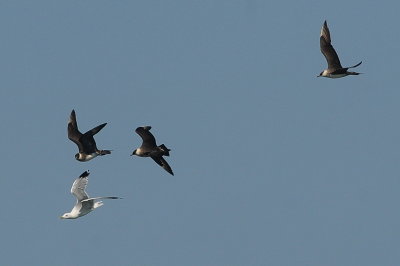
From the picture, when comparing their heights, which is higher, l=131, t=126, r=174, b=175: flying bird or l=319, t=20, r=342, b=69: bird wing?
l=319, t=20, r=342, b=69: bird wing

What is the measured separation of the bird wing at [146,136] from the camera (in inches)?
2386

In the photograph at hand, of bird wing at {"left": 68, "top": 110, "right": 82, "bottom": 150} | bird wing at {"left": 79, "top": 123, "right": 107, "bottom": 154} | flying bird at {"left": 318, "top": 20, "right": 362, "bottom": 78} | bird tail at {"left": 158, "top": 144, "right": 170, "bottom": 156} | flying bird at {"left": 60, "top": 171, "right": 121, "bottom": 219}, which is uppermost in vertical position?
flying bird at {"left": 318, "top": 20, "right": 362, "bottom": 78}

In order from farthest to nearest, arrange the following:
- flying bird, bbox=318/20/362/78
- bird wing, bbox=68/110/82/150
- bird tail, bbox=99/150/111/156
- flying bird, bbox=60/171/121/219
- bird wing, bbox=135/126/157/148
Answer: bird wing, bbox=68/110/82/150
flying bird, bbox=318/20/362/78
bird tail, bbox=99/150/111/156
bird wing, bbox=135/126/157/148
flying bird, bbox=60/171/121/219

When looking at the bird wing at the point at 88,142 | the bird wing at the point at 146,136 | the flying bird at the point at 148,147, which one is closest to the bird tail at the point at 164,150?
the flying bird at the point at 148,147

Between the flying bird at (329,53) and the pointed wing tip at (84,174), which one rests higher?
the flying bird at (329,53)

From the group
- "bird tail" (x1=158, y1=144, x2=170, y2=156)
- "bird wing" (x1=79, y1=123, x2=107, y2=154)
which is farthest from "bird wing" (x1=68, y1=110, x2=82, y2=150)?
"bird tail" (x1=158, y1=144, x2=170, y2=156)

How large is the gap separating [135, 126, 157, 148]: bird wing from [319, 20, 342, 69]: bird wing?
10443 millimetres

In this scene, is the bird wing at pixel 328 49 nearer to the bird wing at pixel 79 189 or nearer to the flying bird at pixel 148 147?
the flying bird at pixel 148 147

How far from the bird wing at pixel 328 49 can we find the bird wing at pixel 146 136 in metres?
10.4

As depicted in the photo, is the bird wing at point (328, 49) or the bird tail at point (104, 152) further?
the bird wing at point (328, 49)

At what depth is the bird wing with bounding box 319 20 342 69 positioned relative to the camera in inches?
2441

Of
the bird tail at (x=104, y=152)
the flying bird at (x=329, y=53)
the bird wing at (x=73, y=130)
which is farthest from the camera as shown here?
the bird wing at (x=73, y=130)

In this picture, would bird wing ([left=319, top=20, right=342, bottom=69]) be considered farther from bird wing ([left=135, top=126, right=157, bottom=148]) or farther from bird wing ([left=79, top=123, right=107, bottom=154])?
bird wing ([left=79, top=123, right=107, bottom=154])

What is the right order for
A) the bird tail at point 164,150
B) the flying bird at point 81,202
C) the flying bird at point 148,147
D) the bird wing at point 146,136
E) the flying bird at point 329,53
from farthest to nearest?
the flying bird at point 329,53 < the bird tail at point 164,150 < the flying bird at point 148,147 < the bird wing at point 146,136 < the flying bird at point 81,202
